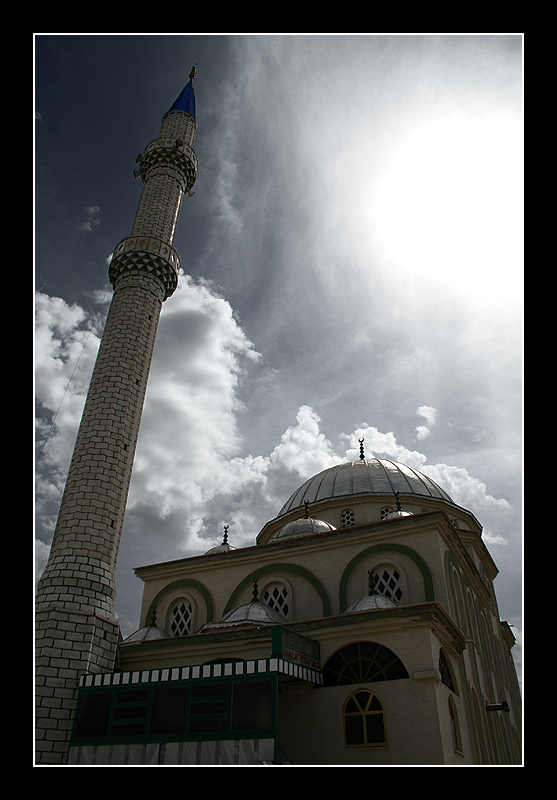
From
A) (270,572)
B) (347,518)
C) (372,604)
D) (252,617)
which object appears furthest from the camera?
(347,518)

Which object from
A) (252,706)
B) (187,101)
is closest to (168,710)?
(252,706)

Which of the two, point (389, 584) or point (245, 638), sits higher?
point (389, 584)

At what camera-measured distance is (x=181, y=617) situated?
52.3 feet

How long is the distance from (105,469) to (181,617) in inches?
214

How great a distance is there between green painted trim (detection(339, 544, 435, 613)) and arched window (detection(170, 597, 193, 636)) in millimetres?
4572

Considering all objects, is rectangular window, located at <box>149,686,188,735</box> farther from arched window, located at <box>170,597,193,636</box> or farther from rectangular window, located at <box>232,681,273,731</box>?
arched window, located at <box>170,597,193,636</box>

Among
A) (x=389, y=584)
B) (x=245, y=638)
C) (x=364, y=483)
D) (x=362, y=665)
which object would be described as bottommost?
(x=362, y=665)

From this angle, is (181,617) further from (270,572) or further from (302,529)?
(302,529)

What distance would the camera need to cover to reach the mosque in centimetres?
971

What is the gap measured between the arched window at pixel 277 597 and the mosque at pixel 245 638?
0.12 ft

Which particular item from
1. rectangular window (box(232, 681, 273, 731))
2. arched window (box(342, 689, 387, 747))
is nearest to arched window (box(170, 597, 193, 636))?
arched window (box(342, 689, 387, 747))

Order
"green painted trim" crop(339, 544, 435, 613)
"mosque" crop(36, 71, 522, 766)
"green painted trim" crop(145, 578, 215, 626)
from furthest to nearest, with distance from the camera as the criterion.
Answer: "green painted trim" crop(145, 578, 215, 626) → "green painted trim" crop(339, 544, 435, 613) → "mosque" crop(36, 71, 522, 766)

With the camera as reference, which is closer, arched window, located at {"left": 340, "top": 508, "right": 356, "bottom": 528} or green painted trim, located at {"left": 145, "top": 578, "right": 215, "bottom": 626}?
green painted trim, located at {"left": 145, "top": 578, "right": 215, "bottom": 626}
